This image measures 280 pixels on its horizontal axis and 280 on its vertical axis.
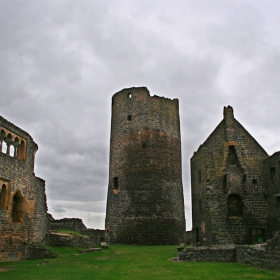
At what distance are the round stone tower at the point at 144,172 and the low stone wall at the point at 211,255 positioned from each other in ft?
42.9

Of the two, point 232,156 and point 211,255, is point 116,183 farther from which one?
point 211,255

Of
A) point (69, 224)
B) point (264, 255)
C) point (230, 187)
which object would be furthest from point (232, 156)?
point (69, 224)

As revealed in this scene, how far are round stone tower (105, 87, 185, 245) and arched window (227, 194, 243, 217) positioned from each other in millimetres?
8028

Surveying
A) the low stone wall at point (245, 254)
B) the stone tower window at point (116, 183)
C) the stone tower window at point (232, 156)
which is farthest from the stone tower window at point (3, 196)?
the stone tower window at point (232, 156)

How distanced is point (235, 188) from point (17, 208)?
45.0 feet

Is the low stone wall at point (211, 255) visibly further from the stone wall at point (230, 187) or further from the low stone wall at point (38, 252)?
the low stone wall at point (38, 252)

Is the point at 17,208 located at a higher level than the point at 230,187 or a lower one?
lower

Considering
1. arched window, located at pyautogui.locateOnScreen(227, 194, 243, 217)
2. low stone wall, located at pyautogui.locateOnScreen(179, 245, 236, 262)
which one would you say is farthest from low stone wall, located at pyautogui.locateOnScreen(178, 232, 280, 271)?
arched window, located at pyautogui.locateOnScreen(227, 194, 243, 217)

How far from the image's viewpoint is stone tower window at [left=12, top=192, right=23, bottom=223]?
20062 millimetres

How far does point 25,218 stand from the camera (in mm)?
20391

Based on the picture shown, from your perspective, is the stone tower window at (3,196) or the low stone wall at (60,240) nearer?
the stone tower window at (3,196)

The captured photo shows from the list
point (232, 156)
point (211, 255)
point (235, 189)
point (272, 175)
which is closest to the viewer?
point (211, 255)

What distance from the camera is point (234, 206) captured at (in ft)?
76.0

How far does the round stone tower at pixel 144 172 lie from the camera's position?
Answer: 2961 cm
